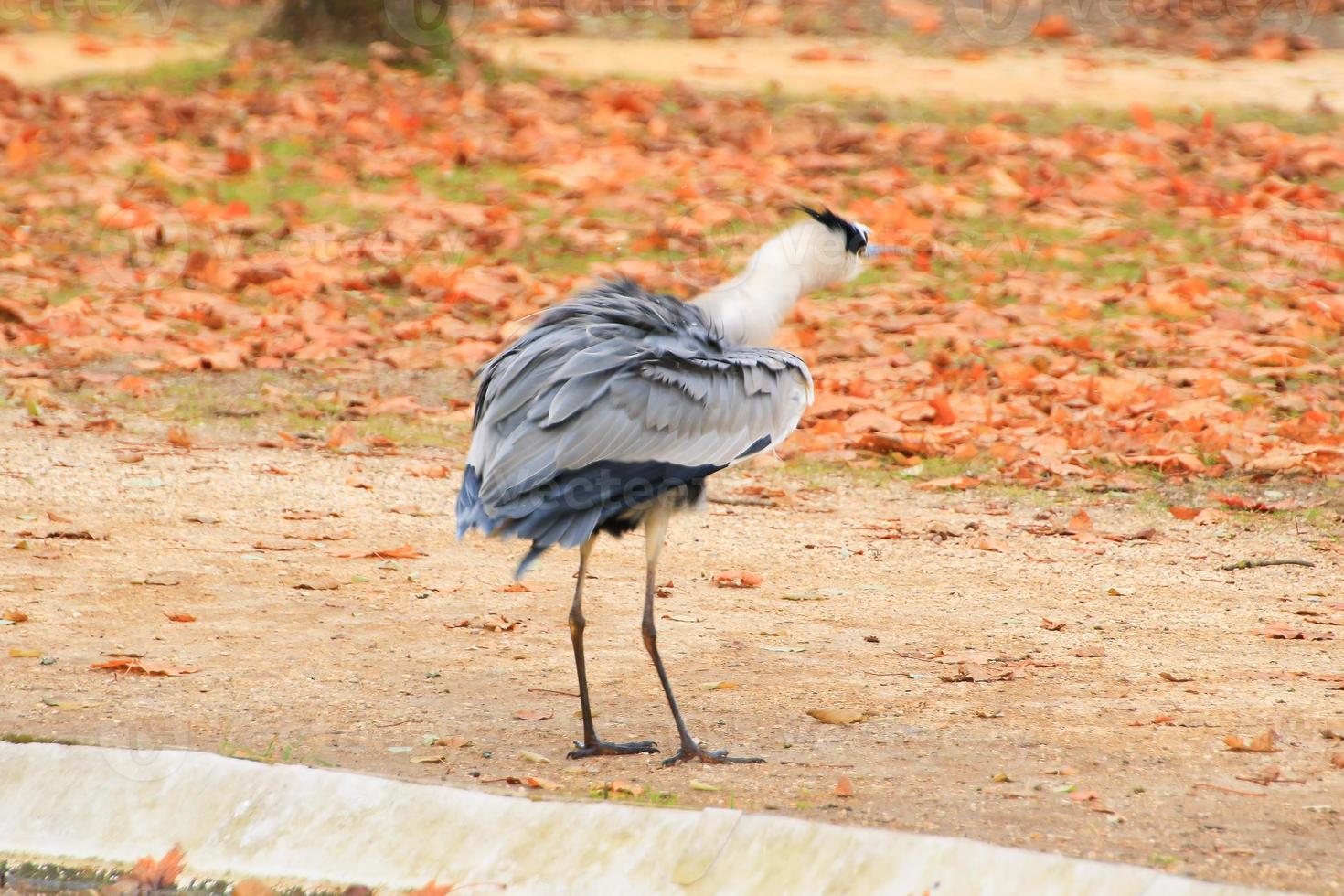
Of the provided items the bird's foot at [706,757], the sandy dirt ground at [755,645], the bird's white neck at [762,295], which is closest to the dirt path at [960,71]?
the sandy dirt ground at [755,645]

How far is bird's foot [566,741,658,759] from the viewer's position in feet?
16.5

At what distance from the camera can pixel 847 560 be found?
7.16 metres

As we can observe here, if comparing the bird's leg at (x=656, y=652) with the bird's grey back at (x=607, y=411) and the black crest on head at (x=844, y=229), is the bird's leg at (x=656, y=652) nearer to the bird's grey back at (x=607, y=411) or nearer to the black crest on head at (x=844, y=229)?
the bird's grey back at (x=607, y=411)

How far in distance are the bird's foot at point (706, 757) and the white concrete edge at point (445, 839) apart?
33.2 inches

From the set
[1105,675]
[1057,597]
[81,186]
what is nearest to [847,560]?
[1057,597]

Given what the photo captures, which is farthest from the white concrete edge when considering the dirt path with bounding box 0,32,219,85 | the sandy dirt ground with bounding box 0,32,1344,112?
the sandy dirt ground with bounding box 0,32,1344,112

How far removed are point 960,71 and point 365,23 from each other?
20.0ft

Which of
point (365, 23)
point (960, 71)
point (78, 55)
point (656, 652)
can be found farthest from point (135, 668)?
point (960, 71)

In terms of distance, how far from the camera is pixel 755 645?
20.0 ft

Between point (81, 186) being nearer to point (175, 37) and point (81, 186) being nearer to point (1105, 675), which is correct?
point (175, 37)

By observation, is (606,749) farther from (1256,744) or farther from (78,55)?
(78,55)

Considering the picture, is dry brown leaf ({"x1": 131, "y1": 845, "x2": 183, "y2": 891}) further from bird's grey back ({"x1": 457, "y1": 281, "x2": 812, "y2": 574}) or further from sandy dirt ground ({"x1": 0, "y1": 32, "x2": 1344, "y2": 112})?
sandy dirt ground ({"x1": 0, "y1": 32, "x2": 1344, "y2": 112})

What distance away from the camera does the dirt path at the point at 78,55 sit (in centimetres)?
1642

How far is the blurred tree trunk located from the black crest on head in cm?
1088
